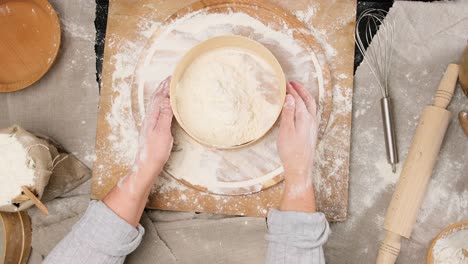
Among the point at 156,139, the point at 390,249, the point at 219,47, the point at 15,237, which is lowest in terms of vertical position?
the point at 15,237

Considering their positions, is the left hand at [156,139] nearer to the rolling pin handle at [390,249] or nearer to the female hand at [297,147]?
the female hand at [297,147]

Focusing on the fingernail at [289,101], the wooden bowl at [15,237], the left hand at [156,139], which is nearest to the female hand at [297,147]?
the fingernail at [289,101]

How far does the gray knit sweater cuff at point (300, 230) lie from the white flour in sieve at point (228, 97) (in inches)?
7.0

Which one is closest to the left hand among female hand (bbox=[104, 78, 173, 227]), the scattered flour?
female hand (bbox=[104, 78, 173, 227])

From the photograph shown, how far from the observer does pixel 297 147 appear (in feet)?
3.28

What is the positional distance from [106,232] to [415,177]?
634 mm

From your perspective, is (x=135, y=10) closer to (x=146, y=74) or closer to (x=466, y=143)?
(x=146, y=74)

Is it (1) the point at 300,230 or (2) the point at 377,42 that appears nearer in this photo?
(1) the point at 300,230

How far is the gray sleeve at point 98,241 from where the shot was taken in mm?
938

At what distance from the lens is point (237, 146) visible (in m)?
0.98

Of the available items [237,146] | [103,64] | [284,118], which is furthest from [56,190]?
[284,118]

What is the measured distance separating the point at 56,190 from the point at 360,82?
718 mm

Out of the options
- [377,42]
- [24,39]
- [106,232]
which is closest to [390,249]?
[377,42]

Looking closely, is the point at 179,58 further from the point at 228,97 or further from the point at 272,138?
the point at 272,138
